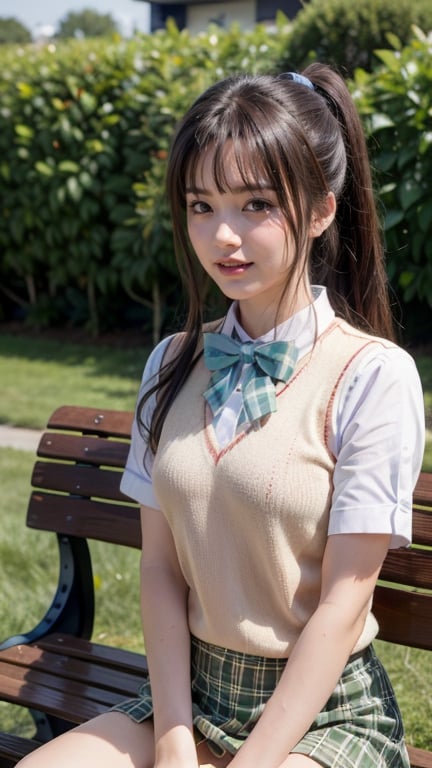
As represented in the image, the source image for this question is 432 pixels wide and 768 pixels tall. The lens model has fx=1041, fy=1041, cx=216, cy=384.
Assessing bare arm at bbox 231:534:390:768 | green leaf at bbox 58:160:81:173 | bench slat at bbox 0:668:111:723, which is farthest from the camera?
green leaf at bbox 58:160:81:173

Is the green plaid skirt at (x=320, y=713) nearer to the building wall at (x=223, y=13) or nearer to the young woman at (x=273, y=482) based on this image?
the young woman at (x=273, y=482)

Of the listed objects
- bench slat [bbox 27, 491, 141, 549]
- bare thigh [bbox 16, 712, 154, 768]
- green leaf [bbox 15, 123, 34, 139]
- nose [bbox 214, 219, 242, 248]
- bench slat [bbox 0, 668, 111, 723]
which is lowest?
bench slat [bbox 0, 668, 111, 723]

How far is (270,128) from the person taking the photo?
1.88 metres

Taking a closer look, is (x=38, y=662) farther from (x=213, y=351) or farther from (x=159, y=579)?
(x=213, y=351)

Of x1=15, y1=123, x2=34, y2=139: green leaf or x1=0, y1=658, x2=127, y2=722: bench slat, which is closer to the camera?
x1=0, y1=658, x2=127, y2=722: bench slat

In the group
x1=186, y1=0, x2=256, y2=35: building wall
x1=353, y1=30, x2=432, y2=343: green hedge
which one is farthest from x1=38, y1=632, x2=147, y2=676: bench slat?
x1=186, y1=0, x2=256, y2=35: building wall

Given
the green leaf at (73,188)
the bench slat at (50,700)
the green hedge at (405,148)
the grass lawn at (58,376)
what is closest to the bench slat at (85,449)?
the bench slat at (50,700)

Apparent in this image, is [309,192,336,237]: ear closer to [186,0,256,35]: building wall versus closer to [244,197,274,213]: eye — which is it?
[244,197,274,213]: eye

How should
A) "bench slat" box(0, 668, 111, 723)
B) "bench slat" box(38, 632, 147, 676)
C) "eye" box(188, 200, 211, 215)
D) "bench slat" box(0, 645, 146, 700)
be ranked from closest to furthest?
"eye" box(188, 200, 211, 215), "bench slat" box(0, 668, 111, 723), "bench slat" box(0, 645, 146, 700), "bench slat" box(38, 632, 147, 676)

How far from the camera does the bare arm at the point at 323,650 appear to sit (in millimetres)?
1785

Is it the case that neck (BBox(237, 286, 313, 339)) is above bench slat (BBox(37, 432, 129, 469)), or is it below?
above

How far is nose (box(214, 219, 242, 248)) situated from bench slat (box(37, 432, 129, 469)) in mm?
1027

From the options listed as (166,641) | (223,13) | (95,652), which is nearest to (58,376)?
(95,652)

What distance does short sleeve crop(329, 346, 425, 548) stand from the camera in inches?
71.4
